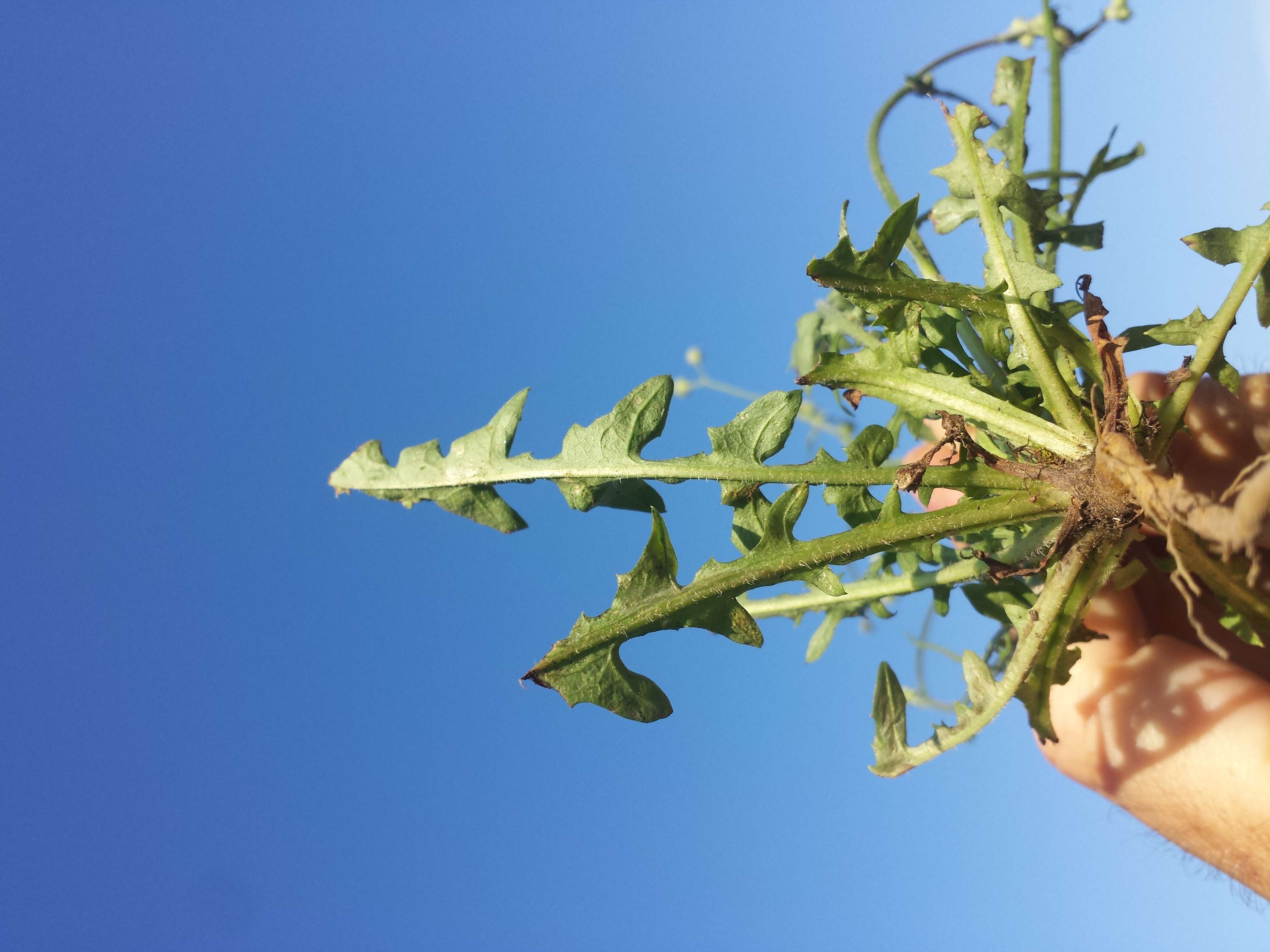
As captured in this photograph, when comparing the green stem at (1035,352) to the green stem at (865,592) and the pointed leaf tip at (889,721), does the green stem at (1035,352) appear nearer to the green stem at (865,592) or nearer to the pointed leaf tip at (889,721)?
the green stem at (865,592)

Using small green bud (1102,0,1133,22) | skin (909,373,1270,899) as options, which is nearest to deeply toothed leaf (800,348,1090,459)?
skin (909,373,1270,899)

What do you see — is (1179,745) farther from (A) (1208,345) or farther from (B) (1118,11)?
(B) (1118,11)

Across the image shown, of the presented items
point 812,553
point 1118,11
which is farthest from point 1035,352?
point 1118,11

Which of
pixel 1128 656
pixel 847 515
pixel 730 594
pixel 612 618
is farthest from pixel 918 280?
pixel 1128 656

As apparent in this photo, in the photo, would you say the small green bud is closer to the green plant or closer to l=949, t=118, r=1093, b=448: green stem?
the green plant

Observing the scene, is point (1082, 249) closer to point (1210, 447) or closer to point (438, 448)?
point (1210, 447)

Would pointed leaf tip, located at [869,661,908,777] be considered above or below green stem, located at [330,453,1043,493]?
below
